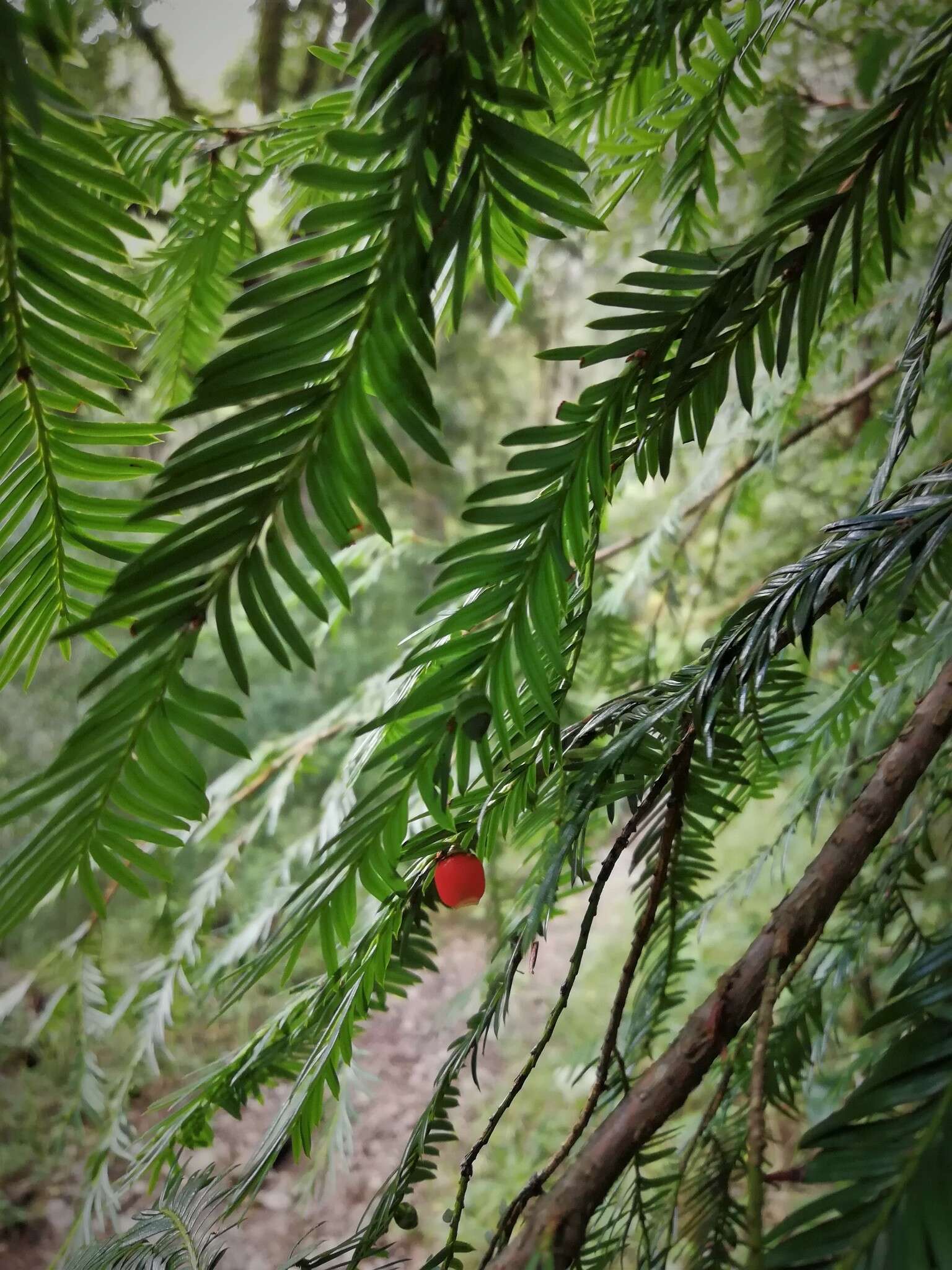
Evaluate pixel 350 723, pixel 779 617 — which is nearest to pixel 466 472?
pixel 350 723

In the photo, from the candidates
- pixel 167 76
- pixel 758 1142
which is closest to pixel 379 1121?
pixel 758 1142

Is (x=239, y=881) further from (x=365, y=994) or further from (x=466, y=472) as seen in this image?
(x=365, y=994)

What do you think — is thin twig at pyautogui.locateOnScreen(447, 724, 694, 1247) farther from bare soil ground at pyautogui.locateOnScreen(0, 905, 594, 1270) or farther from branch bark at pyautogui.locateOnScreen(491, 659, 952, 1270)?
bare soil ground at pyautogui.locateOnScreen(0, 905, 594, 1270)

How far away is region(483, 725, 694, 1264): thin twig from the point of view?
29cm

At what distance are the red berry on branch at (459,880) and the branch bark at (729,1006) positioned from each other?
0.35 ft

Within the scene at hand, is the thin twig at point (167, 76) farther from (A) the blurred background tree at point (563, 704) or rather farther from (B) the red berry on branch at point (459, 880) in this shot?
(B) the red berry on branch at point (459, 880)

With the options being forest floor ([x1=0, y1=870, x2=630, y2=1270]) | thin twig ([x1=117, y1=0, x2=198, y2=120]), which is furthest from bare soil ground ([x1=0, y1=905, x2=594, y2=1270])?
thin twig ([x1=117, y1=0, x2=198, y2=120])

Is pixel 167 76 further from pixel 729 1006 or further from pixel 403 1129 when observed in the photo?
pixel 403 1129

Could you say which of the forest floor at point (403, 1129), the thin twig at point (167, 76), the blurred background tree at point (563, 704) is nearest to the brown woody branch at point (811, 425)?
the blurred background tree at point (563, 704)

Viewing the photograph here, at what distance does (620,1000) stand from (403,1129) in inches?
74.9

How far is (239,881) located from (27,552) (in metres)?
2.14

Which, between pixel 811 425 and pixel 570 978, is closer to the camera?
pixel 570 978

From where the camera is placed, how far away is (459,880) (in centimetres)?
38

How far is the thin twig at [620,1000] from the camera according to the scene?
0.29m
